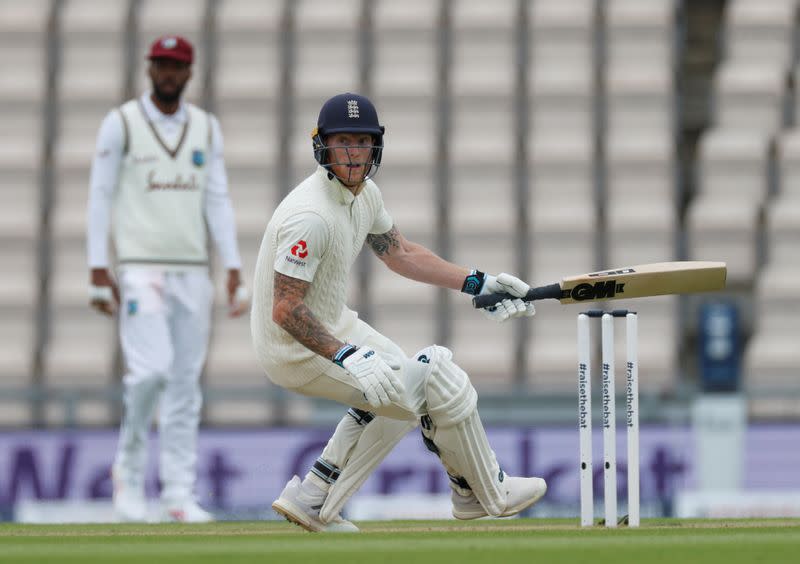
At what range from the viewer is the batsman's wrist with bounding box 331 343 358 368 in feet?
14.3

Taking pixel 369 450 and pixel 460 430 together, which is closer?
pixel 460 430

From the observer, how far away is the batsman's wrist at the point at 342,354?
4344 mm

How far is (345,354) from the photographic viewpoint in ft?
14.3

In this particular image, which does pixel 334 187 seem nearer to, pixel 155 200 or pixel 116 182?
pixel 155 200

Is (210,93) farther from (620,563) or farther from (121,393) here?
(620,563)

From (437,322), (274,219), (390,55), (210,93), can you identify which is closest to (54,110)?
(210,93)

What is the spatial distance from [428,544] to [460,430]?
620 millimetres

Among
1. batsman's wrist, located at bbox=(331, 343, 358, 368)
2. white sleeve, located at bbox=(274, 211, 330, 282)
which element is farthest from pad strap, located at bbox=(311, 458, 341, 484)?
white sleeve, located at bbox=(274, 211, 330, 282)

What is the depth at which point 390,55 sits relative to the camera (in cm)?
1058

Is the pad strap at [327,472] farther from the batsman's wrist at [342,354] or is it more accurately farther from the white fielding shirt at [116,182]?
the white fielding shirt at [116,182]

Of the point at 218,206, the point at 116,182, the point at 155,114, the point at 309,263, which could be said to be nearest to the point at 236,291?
the point at 218,206

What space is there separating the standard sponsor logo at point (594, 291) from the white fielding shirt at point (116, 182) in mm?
1810

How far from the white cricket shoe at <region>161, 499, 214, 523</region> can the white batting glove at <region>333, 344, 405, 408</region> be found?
5.43 ft

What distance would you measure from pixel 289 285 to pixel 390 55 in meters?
6.34
